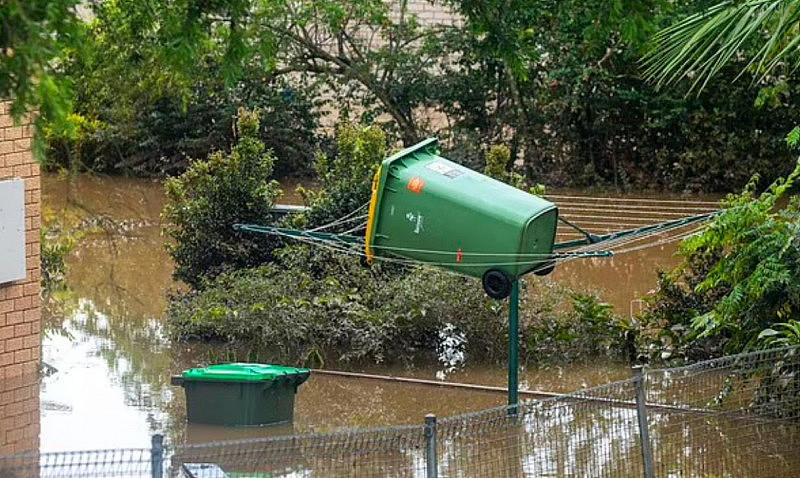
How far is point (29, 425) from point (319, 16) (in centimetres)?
1102

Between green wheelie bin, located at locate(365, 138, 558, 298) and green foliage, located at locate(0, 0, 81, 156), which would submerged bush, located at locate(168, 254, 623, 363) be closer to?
green wheelie bin, located at locate(365, 138, 558, 298)

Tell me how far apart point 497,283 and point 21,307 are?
3558 millimetres

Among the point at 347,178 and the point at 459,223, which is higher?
the point at 347,178

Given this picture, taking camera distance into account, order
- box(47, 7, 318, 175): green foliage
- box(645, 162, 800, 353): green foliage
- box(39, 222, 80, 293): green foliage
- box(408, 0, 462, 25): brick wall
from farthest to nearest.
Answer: box(408, 0, 462, 25): brick wall < box(47, 7, 318, 175): green foliage < box(39, 222, 80, 293): green foliage < box(645, 162, 800, 353): green foliage

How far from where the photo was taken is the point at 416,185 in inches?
401

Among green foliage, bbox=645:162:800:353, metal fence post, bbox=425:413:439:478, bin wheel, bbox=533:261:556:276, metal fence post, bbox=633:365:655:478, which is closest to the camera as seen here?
metal fence post, bbox=425:413:439:478

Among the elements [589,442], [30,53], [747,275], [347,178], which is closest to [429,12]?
[347,178]

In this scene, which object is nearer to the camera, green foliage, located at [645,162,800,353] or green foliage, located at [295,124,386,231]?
green foliage, located at [645,162,800,353]

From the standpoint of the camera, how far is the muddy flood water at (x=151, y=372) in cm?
1025

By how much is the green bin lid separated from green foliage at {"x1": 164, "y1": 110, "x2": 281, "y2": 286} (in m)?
3.45

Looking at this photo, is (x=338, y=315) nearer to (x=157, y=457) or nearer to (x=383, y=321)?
(x=383, y=321)

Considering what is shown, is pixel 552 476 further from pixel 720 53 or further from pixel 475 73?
pixel 475 73

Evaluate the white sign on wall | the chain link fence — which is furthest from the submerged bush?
the chain link fence

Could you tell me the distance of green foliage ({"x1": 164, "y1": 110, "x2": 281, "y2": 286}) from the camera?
13445 mm
